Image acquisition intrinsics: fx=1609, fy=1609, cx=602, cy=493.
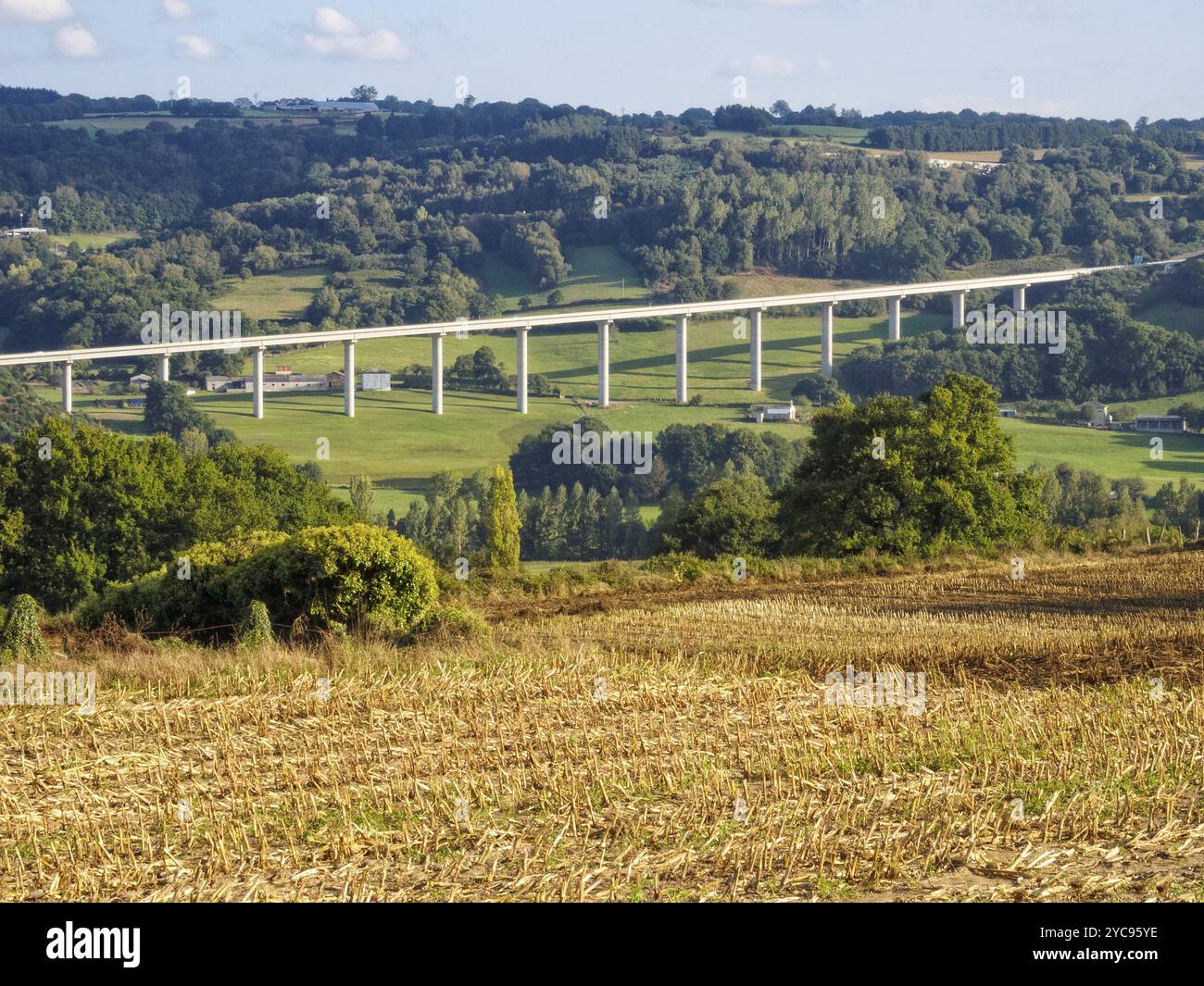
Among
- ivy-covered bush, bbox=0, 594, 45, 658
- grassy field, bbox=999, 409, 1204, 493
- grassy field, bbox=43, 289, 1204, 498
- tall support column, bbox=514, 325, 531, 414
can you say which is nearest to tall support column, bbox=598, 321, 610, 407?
grassy field, bbox=43, 289, 1204, 498

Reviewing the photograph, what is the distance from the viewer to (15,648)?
2512cm

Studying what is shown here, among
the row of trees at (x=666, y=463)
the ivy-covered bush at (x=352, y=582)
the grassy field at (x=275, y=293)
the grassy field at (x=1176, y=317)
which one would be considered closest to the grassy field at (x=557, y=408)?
the row of trees at (x=666, y=463)

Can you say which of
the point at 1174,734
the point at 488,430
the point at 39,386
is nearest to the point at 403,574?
the point at 1174,734

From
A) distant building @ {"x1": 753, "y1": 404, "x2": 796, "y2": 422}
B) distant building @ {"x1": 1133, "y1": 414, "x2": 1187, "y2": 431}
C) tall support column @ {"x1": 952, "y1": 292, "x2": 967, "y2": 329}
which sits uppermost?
tall support column @ {"x1": 952, "y1": 292, "x2": 967, "y2": 329}

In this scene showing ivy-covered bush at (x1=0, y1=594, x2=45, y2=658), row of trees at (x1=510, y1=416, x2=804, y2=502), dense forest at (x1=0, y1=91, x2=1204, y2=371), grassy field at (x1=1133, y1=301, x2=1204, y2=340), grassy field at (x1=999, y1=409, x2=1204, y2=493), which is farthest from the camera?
dense forest at (x1=0, y1=91, x2=1204, y2=371)

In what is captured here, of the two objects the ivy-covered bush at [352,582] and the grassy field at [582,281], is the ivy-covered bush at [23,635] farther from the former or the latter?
the grassy field at [582,281]

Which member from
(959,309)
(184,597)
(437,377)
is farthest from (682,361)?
(184,597)

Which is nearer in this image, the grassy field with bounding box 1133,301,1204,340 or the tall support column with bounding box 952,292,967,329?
the grassy field with bounding box 1133,301,1204,340

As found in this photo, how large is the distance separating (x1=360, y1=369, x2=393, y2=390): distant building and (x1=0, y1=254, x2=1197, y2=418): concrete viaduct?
206cm

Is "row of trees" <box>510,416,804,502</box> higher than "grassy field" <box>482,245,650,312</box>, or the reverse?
"grassy field" <box>482,245,650,312</box>

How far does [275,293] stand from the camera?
15888 cm

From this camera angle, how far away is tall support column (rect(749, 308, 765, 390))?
13138 cm

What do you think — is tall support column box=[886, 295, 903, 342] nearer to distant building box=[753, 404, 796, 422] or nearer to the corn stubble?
distant building box=[753, 404, 796, 422]

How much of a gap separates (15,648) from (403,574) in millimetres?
6684
